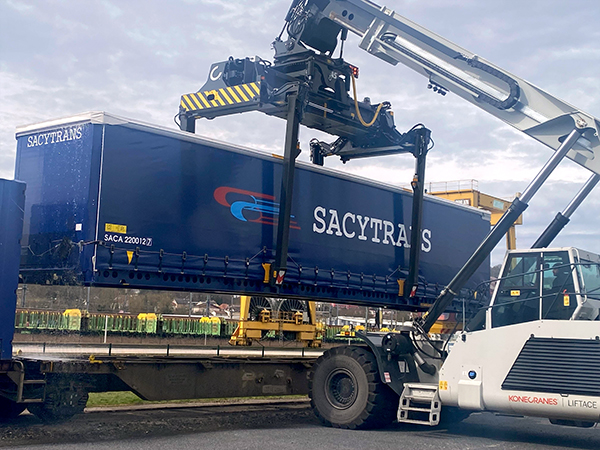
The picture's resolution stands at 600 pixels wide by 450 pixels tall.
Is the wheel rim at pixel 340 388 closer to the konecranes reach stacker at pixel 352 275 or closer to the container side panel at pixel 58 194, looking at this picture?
the konecranes reach stacker at pixel 352 275

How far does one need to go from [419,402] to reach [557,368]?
2045 millimetres

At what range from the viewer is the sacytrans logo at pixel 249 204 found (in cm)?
1080

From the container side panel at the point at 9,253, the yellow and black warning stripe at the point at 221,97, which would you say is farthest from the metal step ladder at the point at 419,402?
the yellow and black warning stripe at the point at 221,97

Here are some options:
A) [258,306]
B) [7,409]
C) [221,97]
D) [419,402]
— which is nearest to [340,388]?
[419,402]

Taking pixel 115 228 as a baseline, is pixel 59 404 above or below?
below

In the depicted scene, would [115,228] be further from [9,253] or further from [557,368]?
[557,368]

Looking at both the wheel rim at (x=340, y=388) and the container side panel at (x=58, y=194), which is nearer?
the container side panel at (x=58, y=194)

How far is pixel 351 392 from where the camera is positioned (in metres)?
9.89

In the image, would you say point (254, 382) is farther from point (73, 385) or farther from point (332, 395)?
point (73, 385)

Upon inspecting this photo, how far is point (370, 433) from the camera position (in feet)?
30.3

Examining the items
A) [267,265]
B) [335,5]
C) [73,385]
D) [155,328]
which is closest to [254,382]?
[267,265]

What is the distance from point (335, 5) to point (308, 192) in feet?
10.8

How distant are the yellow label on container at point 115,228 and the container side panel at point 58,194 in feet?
0.65

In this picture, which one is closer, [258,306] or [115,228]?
[115,228]
